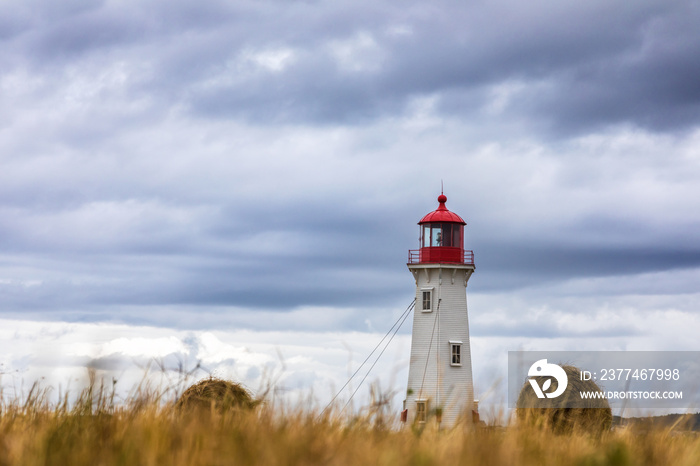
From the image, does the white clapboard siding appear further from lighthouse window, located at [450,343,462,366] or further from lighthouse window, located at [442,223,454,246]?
lighthouse window, located at [442,223,454,246]

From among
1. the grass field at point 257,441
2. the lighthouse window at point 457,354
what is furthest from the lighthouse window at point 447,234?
the grass field at point 257,441

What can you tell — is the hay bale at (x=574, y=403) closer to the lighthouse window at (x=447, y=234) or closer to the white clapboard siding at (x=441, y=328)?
the white clapboard siding at (x=441, y=328)

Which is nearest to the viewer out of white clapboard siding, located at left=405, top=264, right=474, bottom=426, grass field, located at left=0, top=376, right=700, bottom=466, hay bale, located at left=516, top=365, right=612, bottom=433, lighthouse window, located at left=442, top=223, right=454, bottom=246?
grass field, located at left=0, top=376, right=700, bottom=466

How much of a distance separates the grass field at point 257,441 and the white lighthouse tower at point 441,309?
20.5 meters

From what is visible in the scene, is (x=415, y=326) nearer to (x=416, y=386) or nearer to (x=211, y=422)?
(x=416, y=386)

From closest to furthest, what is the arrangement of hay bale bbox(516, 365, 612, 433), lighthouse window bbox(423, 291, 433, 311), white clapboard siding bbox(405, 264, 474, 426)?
1. hay bale bbox(516, 365, 612, 433)
2. white clapboard siding bbox(405, 264, 474, 426)
3. lighthouse window bbox(423, 291, 433, 311)

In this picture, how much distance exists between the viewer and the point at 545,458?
253 inches

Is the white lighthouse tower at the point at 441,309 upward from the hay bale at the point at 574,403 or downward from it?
upward

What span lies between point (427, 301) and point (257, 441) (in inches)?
946

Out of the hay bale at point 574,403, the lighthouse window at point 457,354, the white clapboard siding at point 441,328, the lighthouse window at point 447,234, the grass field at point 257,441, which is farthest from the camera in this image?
the lighthouse window at point 447,234

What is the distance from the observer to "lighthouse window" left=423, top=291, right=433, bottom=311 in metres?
29.3

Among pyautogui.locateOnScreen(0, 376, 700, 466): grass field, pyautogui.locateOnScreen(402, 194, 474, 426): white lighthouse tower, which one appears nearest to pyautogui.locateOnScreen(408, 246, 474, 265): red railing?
pyautogui.locateOnScreen(402, 194, 474, 426): white lighthouse tower

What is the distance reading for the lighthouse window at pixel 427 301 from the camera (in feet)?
96.0

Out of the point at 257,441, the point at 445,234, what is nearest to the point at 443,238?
the point at 445,234
